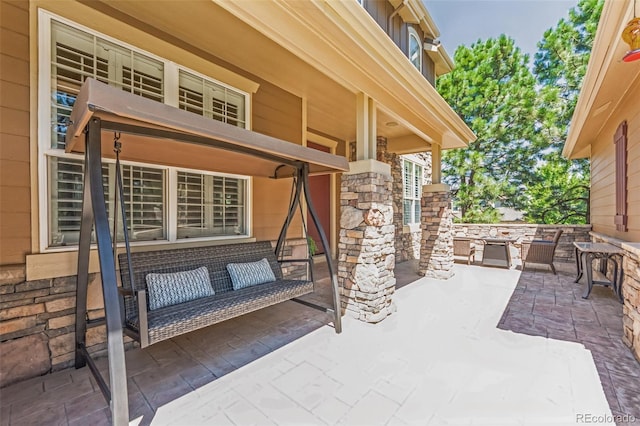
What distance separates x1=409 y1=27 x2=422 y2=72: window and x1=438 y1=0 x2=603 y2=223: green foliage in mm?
7488

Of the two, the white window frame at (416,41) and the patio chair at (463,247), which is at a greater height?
the white window frame at (416,41)

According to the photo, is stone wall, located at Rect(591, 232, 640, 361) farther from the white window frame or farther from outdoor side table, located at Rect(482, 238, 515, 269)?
the white window frame

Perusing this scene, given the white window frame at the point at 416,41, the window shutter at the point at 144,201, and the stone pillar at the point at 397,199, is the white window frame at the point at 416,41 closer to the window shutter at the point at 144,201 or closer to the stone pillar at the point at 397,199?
the stone pillar at the point at 397,199

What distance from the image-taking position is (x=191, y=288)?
2.83 metres

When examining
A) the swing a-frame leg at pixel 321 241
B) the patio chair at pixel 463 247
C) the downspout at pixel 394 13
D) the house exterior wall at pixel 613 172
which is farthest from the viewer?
the patio chair at pixel 463 247

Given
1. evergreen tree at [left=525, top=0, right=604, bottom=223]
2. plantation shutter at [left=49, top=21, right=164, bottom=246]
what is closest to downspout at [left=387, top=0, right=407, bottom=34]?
plantation shutter at [left=49, top=21, right=164, bottom=246]

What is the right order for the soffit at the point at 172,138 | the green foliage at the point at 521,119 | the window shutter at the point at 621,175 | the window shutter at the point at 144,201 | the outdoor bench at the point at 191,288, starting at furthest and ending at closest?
1. the green foliage at the point at 521,119
2. the window shutter at the point at 621,175
3. the window shutter at the point at 144,201
4. the outdoor bench at the point at 191,288
5. the soffit at the point at 172,138

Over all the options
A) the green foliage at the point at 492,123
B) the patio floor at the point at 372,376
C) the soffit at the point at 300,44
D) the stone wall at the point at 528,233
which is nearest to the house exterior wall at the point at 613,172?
the stone wall at the point at 528,233

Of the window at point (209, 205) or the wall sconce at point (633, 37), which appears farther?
the window at point (209, 205)

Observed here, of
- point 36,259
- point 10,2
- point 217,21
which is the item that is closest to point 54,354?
point 36,259

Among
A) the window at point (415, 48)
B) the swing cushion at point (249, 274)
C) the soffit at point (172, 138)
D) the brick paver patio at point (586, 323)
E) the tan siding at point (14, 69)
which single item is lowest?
the brick paver patio at point (586, 323)

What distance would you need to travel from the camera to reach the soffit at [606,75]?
2.64 metres

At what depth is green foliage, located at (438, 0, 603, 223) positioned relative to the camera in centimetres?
1146

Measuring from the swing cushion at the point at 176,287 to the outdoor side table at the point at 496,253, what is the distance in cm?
661
